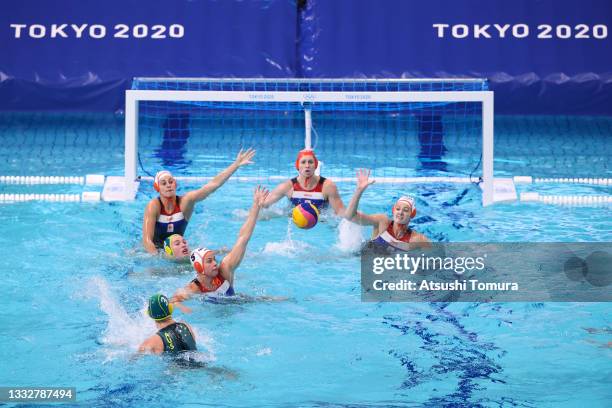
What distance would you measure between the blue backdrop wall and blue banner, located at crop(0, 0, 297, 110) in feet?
0.04

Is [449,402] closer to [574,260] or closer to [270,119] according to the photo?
[574,260]

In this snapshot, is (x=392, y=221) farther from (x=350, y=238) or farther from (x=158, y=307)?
(x=158, y=307)

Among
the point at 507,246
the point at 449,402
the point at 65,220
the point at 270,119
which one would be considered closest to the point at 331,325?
the point at 449,402

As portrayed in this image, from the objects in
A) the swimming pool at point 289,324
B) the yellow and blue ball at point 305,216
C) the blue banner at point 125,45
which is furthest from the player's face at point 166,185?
the blue banner at point 125,45

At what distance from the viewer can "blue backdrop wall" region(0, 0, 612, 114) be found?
43.3 ft

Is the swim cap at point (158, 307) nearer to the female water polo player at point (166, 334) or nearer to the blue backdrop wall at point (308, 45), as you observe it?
the female water polo player at point (166, 334)

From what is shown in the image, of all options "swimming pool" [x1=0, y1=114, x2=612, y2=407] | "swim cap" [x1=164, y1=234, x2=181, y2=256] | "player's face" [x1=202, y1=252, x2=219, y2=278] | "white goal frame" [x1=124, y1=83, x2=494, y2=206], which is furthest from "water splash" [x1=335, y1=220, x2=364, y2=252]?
"player's face" [x1=202, y1=252, x2=219, y2=278]

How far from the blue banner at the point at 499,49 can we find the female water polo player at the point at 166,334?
7462 millimetres

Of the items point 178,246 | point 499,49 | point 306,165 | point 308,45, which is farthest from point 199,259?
point 499,49

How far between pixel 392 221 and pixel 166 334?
2927 millimetres

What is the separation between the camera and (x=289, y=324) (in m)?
7.42

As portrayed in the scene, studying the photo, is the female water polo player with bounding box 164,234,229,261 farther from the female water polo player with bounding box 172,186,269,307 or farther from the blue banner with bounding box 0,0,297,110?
the blue banner with bounding box 0,0,297,110

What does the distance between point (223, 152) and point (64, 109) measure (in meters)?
2.33

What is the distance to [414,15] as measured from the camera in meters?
13.3
